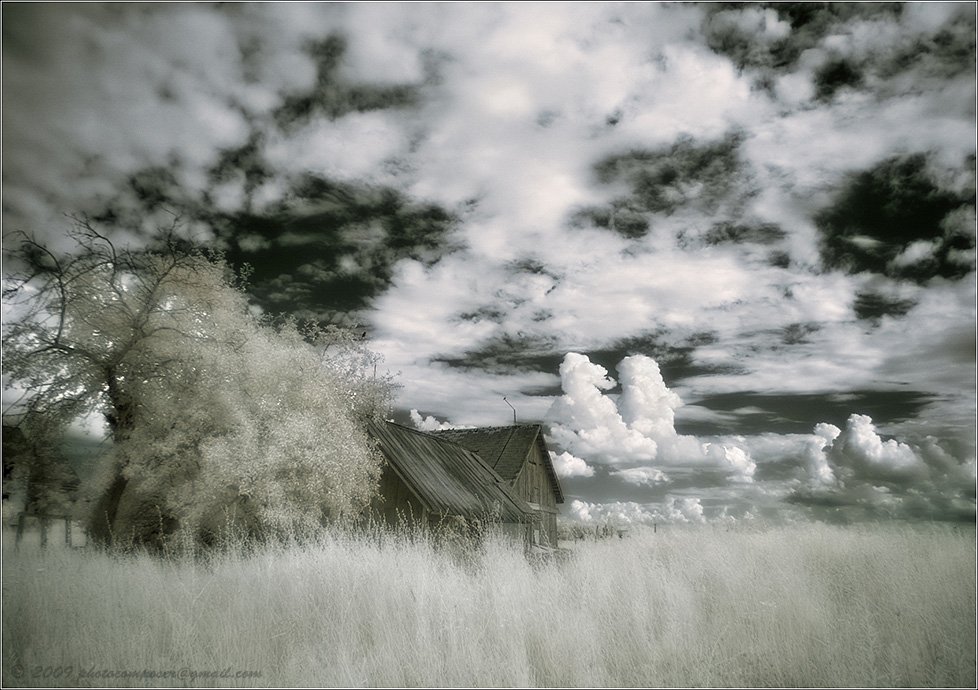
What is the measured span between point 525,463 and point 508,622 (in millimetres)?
22198

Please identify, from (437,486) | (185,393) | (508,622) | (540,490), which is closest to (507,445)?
(540,490)

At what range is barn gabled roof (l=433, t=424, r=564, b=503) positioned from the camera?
92.2ft

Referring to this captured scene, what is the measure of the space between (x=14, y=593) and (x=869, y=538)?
13.3 m

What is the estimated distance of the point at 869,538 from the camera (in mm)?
9812

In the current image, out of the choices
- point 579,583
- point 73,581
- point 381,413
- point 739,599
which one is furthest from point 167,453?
point 739,599

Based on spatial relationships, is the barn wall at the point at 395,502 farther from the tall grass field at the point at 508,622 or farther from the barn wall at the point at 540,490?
the barn wall at the point at 540,490

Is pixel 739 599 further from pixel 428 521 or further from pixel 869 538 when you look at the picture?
pixel 428 521

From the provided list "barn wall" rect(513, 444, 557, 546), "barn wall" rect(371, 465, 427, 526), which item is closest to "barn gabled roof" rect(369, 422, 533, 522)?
"barn wall" rect(371, 465, 427, 526)

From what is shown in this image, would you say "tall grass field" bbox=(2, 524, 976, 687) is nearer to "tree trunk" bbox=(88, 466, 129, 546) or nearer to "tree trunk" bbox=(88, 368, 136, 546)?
"tree trunk" bbox=(88, 368, 136, 546)

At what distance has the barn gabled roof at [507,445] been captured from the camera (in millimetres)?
28094

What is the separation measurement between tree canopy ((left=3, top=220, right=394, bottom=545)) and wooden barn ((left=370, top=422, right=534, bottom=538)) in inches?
43.3

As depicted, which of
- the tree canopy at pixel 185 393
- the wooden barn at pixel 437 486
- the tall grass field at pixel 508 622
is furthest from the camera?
the wooden barn at pixel 437 486

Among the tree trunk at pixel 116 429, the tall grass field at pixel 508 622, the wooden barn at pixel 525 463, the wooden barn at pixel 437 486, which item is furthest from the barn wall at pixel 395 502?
the wooden barn at pixel 525 463

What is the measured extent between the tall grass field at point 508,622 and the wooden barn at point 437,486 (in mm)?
7226
